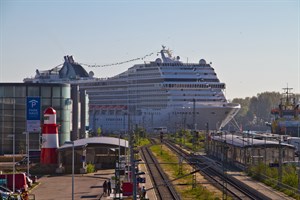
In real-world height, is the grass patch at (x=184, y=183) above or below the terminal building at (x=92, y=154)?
below

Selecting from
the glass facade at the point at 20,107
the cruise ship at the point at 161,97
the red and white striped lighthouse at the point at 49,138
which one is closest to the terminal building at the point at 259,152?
the red and white striped lighthouse at the point at 49,138

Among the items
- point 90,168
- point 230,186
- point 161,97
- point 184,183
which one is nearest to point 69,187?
point 184,183

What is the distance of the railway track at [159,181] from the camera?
36994mm

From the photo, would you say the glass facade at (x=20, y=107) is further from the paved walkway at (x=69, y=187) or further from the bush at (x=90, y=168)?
the paved walkway at (x=69, y=187)

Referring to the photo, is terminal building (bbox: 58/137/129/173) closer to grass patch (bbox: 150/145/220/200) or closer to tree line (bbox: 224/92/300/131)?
grass patch (bbox: 150/145/220/200)

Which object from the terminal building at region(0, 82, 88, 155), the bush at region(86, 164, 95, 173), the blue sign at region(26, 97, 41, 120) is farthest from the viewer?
the terminal building at region(0, 82, 88, 155)

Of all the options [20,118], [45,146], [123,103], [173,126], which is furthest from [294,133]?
[45,146]

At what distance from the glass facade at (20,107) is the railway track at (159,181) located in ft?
30.1

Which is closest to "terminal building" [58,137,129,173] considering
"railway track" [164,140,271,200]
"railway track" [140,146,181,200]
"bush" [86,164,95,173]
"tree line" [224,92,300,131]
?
"bush" [86,164,95,173]

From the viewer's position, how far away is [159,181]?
45.3m

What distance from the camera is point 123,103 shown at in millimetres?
121875

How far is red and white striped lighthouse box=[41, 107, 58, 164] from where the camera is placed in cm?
4981

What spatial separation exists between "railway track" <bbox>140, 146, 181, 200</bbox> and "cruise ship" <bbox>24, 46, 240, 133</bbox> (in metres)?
36.2

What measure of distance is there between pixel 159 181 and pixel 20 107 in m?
21.7
